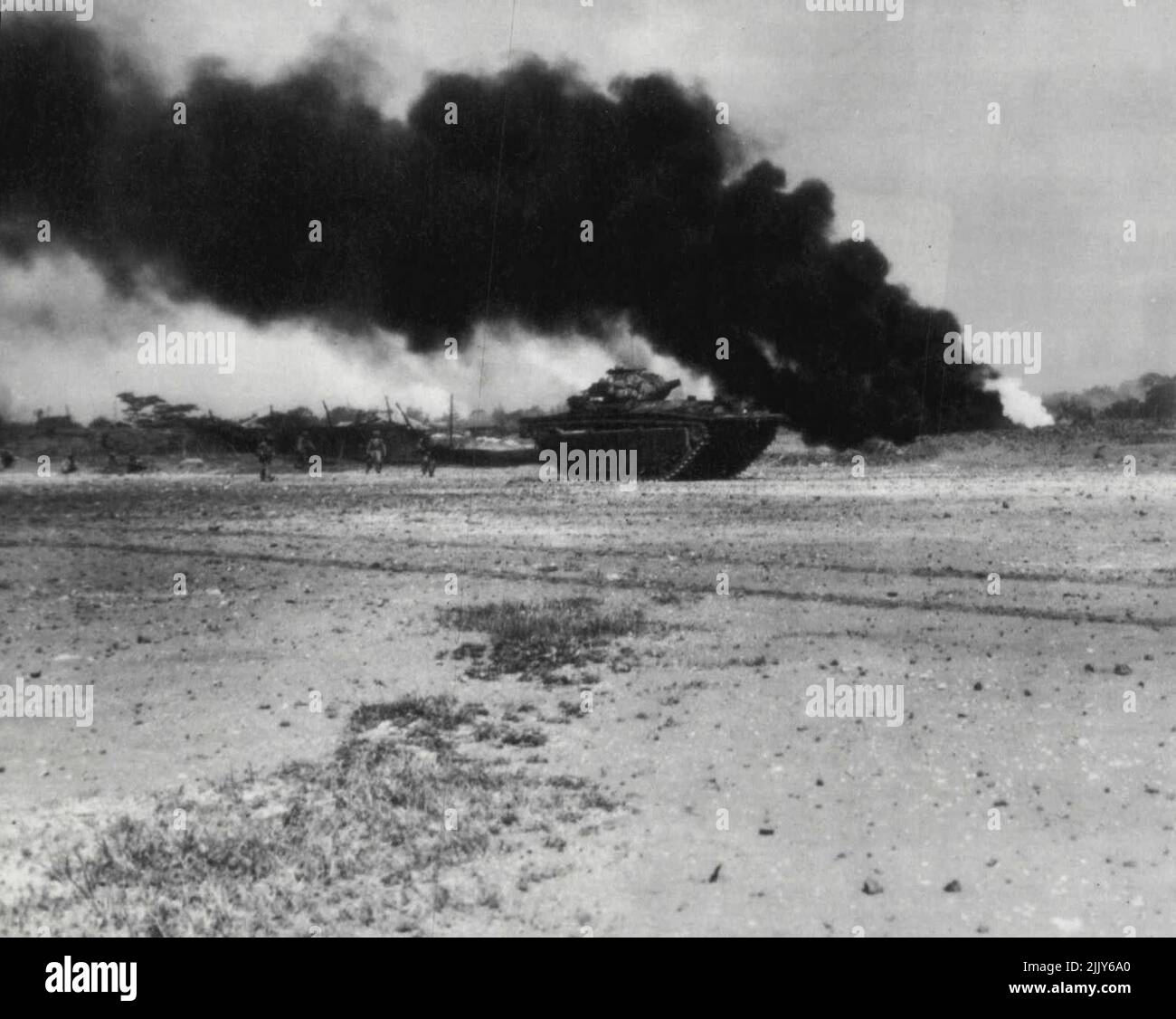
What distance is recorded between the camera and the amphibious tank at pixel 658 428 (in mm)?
25766

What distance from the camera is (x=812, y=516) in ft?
49.5

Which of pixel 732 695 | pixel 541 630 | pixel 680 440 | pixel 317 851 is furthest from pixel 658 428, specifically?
pixel 317 851

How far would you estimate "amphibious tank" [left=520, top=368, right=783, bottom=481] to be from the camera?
25766 millimetres

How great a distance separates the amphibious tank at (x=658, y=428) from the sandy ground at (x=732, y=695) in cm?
1169

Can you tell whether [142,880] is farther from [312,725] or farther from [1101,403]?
[1101,403]

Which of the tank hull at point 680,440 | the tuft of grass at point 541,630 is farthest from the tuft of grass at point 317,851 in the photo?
the tank hull at point 680,440

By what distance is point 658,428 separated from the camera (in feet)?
86.3

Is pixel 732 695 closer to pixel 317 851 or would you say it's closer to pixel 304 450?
pixel 317 851

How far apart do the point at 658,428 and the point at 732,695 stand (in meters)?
20.1

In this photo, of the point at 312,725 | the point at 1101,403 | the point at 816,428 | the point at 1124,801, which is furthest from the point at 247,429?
the point at 1101,403

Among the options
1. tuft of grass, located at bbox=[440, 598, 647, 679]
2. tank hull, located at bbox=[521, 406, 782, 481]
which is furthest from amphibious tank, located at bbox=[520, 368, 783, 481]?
tuft of grass, located at bbox=[440, 598, 647, 679]

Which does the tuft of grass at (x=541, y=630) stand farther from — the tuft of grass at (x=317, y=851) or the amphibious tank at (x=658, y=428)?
the amphibious tank at (x=658, y=428)

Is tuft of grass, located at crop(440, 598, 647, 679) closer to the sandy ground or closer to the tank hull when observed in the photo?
the sandy ground

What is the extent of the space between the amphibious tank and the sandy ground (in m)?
11.7
